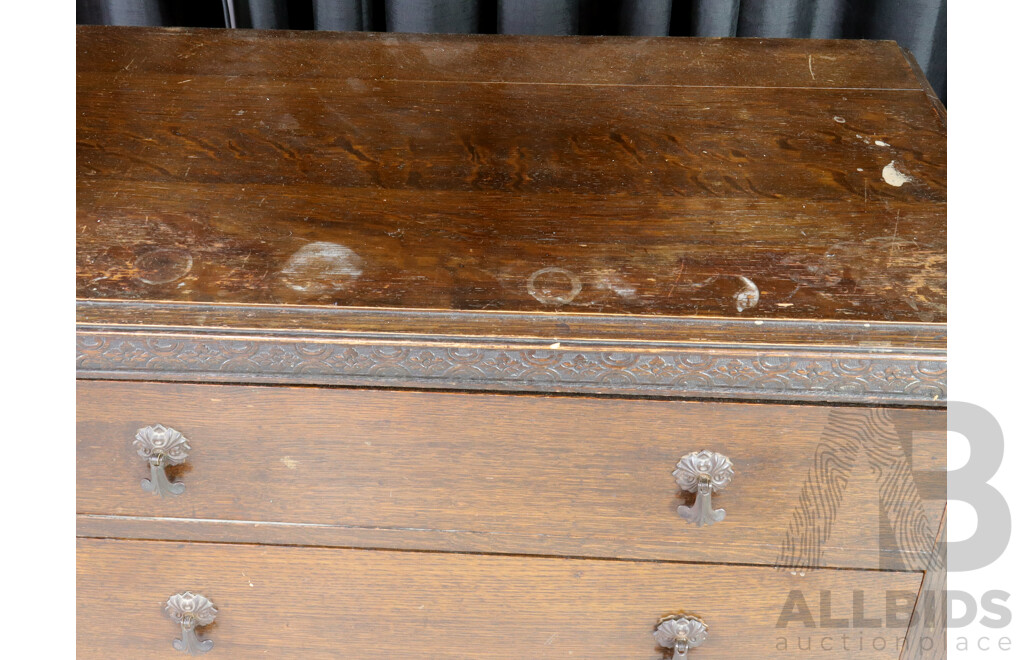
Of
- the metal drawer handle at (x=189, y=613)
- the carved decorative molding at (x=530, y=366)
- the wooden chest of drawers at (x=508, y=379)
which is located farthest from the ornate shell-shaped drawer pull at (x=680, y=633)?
the metal drawer handle at (x=189, y=613)

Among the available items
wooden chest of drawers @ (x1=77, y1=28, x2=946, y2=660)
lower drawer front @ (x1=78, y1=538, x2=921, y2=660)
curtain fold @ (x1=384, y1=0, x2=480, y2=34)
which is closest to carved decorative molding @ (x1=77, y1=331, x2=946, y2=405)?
wooden chest of drawers @ (x1=77, y1=28, x2=946, y2=660)

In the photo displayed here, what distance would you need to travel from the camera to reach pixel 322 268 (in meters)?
0.67

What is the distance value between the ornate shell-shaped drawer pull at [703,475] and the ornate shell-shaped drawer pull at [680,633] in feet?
0.42

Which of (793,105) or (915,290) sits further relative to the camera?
(793,105)

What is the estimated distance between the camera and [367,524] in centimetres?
72

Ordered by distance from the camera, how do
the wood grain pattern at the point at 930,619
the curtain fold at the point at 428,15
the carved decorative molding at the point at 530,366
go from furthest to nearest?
1. the curtain fold at the point at 428,15
2. the wood grain pattern at the point at 930,619
3. the carved decorative molding at the point at 530,366

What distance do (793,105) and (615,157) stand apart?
0.22m

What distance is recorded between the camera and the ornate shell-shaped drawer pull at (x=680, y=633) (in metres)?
0.77

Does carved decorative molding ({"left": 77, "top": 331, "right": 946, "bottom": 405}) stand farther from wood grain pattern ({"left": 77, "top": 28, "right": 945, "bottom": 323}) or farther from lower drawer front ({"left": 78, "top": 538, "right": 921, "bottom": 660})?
lower drawer front ({"left": 78, "top": 538, "right": 921, "bottom": 660})

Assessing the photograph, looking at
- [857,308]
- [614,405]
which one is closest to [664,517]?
[614,405]

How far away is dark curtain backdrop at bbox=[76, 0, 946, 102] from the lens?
121 centimetres

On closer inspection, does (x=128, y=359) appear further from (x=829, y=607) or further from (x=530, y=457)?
(x=829, y=607)

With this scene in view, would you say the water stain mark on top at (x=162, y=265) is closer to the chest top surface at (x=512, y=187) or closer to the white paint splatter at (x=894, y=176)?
the chest top surface at (x=512, y=187)

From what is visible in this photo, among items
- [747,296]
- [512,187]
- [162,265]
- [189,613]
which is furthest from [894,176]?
[189,613]
